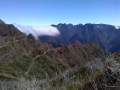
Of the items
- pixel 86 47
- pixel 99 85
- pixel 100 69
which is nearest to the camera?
pixel 99 85

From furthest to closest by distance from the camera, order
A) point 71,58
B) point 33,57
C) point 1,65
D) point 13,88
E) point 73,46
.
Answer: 1. point 73,46
2. point 71,58
3. point 33,57
4. point 1,65
5. point 13,88

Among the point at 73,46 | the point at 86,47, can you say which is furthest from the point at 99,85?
the point at 73,46

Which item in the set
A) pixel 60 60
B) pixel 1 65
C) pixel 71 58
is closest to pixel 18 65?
pixel 1 65

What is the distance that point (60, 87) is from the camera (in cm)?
634

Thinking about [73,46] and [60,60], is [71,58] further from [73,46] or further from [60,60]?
[73,46]

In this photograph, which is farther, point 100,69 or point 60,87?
point 100,69

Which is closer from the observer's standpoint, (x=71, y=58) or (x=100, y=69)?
(x=100, y=69)

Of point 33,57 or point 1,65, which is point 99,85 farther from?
point 33,57

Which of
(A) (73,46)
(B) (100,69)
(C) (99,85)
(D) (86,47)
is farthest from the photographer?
(A) (73,46)

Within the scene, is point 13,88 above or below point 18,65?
above

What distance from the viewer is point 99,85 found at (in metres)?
6.52

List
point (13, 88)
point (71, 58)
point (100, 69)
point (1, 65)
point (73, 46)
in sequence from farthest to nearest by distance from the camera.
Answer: point (73, 46), point (71, 58), point (1, 65), point (100, 69), point (13, 88)

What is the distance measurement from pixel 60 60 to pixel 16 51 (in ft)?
69.8

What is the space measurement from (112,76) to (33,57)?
131620 mm
